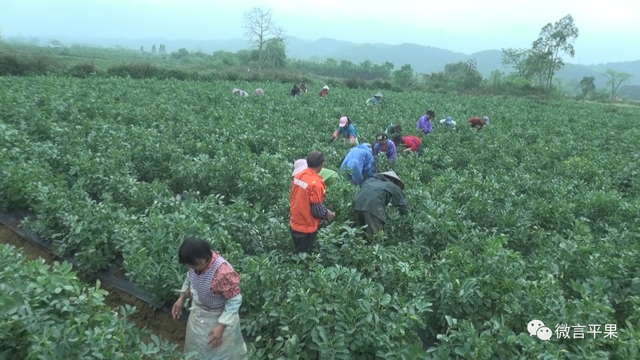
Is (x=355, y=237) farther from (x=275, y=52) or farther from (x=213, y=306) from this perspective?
(x=275, y=52)

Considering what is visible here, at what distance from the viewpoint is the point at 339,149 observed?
399 inches

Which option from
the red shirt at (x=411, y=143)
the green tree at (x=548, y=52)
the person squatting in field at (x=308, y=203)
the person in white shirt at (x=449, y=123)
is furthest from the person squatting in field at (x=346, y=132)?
the green tree at (x=548, y=52)

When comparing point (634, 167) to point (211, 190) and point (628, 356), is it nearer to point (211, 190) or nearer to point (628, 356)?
point (628, 356)

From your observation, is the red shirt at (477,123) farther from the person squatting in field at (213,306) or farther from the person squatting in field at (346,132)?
the person squatting in field at (213,306)

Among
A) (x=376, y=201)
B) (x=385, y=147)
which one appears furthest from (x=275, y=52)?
(x=376, y=201)

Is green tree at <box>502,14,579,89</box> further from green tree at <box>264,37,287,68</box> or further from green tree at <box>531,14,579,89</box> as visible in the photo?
green tree at <box>264,37,287,68</box>

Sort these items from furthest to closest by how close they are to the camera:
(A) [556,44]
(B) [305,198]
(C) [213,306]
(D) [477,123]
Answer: (A) [556,44], (D) [477,123], (B) [305,198], (C) [213,306]

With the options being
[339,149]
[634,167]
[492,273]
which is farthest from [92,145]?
[634,167]

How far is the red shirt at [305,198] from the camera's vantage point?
4.71m

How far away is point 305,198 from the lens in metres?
4.78

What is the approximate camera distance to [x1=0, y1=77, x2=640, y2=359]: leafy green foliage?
11.0ft

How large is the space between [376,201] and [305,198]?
110 cm

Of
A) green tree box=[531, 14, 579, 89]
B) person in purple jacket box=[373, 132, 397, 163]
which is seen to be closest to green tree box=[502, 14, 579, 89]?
green tree box=[531, 14, 579, 89]

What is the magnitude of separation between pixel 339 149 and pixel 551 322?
716 cm
